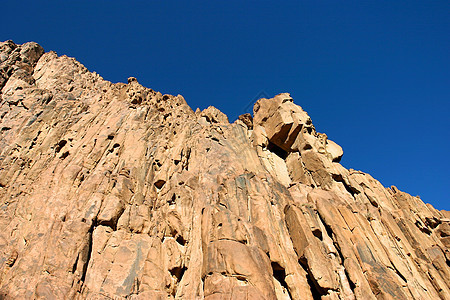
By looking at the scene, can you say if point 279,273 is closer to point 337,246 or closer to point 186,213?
point 337,246

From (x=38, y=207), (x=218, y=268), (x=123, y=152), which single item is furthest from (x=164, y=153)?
(x=218, y=268)

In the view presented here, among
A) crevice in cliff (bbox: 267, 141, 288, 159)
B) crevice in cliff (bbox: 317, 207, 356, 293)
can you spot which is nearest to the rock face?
crevice in cliff (bbox: 317, 207, 356, 293)

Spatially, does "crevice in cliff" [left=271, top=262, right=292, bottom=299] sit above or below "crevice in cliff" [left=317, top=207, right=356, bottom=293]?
below

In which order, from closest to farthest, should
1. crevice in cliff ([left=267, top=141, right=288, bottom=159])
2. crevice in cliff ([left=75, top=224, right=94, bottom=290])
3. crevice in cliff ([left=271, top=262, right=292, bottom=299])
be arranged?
crevice in cliff ([left=75, top=224, right=94, bottom=290]), crevice in cliff ([left=271, top=262, right=292, bottom=299]), crevice in cliff ([left=267, top=141, right=288, bottom=159])

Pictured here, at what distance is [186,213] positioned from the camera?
27641 millimetres

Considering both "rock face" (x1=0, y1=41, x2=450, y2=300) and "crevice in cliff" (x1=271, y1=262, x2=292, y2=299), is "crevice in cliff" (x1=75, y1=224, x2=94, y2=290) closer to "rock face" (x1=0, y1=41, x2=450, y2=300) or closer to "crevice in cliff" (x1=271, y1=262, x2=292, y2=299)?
"rock face" (x1=0, y1=41, x2=450, y2=300)

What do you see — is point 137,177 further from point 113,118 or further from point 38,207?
point 113,118

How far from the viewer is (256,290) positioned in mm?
19250

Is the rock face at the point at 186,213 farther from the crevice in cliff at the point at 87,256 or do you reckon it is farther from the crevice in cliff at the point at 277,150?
the crevice in cliff at the point at 277,150

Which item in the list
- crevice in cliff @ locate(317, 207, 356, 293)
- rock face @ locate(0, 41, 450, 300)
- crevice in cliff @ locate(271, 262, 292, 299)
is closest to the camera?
rock face @ locate(0, 41, 450, 300)

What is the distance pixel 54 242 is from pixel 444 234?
155 feet

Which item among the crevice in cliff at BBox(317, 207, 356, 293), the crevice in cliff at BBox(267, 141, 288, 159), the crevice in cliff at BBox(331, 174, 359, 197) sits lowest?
the crevice in cliff at BBox(317, 207, 356, 293)

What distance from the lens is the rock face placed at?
69.6ft

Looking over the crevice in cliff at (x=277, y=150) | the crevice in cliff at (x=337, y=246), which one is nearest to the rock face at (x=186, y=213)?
the crevice in cliff at (x=337, y=246)
